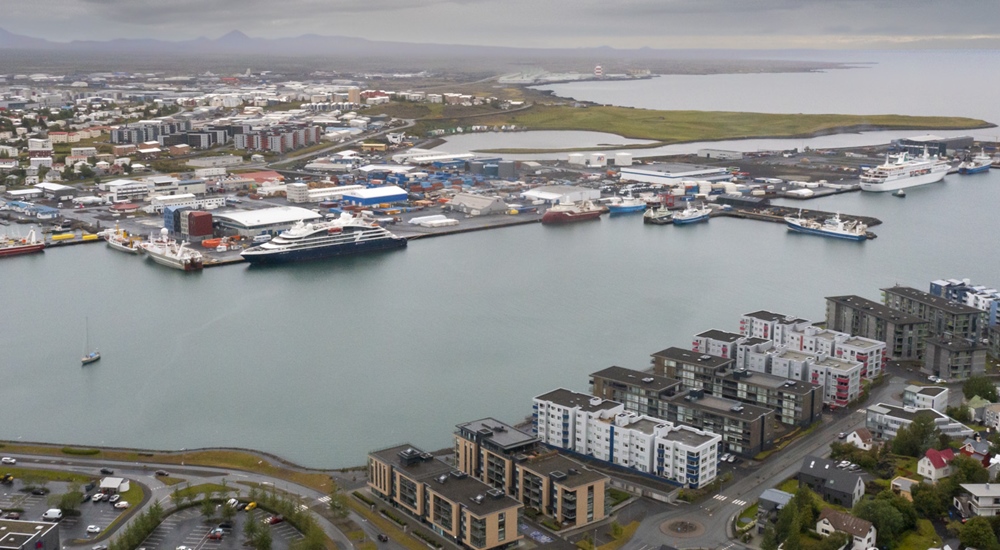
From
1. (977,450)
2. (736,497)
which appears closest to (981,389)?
(977,450)

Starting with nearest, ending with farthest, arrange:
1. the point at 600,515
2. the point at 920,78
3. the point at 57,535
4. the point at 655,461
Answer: the point at 57,535 < the point at 600,515 < the point at 655,461 < the point at 920,78

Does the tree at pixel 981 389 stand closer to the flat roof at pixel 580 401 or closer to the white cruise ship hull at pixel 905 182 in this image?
the flat roof at pixel 580 401

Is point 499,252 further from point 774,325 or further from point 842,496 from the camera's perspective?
point 842,496

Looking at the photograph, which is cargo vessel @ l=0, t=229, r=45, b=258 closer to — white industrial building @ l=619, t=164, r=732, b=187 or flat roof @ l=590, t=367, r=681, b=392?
flat roof @ l=590, t=367, r=681, b=392

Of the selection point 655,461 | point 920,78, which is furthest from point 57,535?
point 920,78

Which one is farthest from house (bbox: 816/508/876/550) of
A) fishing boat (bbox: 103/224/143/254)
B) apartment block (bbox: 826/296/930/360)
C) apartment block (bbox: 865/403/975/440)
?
fishing boat (bbox: 103/224/143/254)

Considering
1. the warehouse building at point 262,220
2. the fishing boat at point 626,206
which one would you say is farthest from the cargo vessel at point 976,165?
the warehouse building at point 262,220
